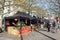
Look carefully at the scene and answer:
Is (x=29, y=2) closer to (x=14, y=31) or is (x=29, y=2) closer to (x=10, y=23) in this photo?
(x=10, y=23)

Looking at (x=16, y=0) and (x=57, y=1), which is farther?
(x=16, y=0)

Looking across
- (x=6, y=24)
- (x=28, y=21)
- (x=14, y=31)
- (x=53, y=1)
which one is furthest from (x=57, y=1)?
(x=14, y=31)

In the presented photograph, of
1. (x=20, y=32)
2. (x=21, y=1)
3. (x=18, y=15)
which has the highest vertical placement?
(x=21, y=1)

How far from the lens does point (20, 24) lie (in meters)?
31.6

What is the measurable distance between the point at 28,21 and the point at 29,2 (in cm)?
989

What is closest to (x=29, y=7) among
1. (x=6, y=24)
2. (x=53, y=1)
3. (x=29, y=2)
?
(x=29, y=2)

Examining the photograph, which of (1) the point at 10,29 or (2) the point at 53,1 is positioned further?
(2) the point at 53,1

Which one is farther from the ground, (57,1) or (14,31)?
(57,1)

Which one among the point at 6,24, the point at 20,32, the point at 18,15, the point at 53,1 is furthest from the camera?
the point at 53,1

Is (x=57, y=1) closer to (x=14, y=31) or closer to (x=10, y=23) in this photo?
(x=10, y=23)

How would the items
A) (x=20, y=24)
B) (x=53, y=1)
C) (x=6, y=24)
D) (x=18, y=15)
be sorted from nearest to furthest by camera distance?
(x=20, y=24)
(x=18, y=15)
(x=6, y=24)
(x=53, y=1)

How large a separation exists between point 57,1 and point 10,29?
11398mm

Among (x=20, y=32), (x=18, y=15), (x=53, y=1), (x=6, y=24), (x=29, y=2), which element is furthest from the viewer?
(x=29, y=2)

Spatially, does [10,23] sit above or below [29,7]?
below
